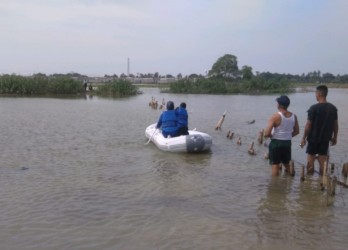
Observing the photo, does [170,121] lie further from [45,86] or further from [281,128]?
[45,86]

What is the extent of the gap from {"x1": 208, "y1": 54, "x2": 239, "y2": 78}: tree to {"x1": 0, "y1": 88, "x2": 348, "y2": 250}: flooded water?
8533cm

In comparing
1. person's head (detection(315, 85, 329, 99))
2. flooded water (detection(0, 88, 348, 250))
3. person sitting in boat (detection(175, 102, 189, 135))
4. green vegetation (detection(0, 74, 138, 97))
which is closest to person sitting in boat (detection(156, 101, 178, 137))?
person sitting in boat (detection(175, 102, 189, 135))

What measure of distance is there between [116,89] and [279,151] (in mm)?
43779

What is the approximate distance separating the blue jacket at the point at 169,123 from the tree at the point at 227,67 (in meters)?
85.3

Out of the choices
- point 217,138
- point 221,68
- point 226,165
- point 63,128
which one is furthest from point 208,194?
point 221,68

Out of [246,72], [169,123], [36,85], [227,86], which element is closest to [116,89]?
[36,85]

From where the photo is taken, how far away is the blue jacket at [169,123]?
1355cm

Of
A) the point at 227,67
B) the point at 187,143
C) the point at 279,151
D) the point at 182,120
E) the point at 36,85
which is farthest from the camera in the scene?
the point at 227,67

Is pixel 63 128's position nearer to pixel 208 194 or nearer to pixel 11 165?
pixel 11 165

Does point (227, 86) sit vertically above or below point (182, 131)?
above

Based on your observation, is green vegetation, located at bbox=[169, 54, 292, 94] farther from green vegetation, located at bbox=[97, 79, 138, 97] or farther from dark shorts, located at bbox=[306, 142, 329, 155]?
dark shorts, located at bbox=[306, 142, 329, 155]

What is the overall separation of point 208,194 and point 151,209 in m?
1.52

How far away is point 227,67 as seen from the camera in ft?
323

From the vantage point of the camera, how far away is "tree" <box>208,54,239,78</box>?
9825 cm
